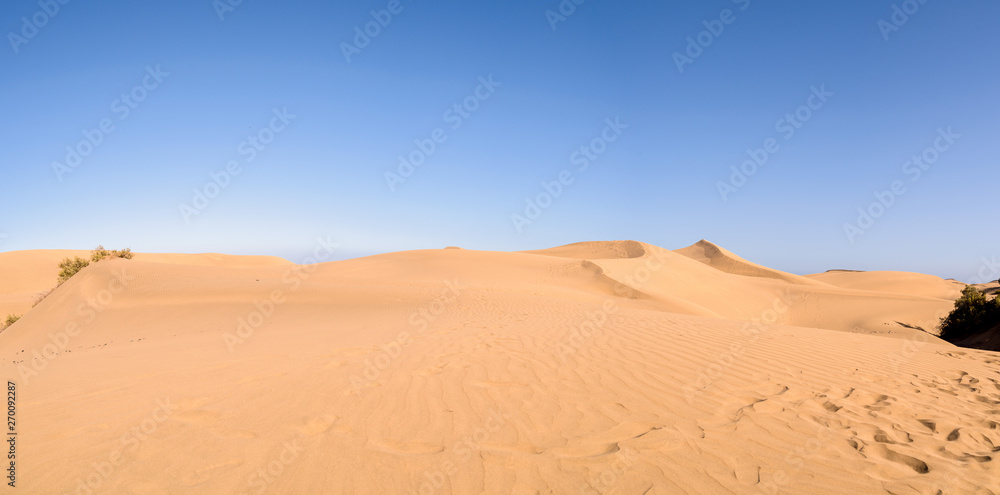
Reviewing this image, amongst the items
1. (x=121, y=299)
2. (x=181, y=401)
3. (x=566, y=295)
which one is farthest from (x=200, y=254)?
(x=181, y=401)

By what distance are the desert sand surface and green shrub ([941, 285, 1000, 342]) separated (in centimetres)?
815

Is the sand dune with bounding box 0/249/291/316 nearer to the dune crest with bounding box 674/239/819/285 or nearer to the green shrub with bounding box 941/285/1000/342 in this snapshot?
the green shrub with bounding box 941/285/1000/342

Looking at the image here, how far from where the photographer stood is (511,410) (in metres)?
4.30

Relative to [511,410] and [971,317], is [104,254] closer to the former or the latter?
[511,410]

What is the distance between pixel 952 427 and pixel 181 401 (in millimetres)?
7296

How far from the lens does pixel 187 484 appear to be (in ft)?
10.00

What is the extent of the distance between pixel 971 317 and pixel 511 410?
17.5 metres

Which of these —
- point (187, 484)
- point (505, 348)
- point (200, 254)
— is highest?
point (200, 254)

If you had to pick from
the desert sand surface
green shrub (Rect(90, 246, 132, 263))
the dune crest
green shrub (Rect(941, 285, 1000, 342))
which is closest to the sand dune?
green shrub (Rect(90, 246, 132, 263))

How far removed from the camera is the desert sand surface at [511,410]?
3.12 meters

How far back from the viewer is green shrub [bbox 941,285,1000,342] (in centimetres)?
1337

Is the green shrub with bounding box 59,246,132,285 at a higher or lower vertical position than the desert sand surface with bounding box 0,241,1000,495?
higher

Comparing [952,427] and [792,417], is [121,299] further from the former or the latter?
[952,427]

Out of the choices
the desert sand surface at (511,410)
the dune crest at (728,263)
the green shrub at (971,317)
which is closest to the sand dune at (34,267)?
the desert sand surface at (511,410)
